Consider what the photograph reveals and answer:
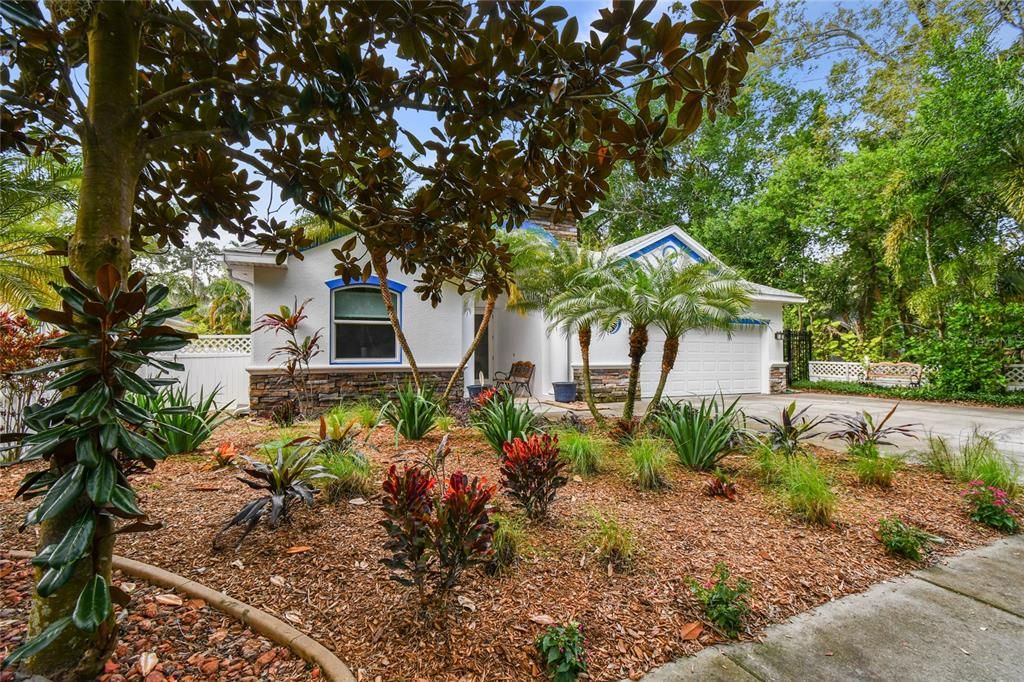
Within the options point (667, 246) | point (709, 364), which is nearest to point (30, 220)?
point (667, 246)

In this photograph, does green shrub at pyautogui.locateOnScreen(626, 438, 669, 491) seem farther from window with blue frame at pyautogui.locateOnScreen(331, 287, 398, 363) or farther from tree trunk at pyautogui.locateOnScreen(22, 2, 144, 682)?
window with blue frame at pyautogui.locateOnScreen(331, 287, 398, 363)

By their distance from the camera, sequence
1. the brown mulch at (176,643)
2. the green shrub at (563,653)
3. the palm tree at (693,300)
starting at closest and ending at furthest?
the brown mulch at (176,643) → the green shrub at (563,653) → the palm tree at (693,300)

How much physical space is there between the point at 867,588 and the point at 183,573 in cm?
399

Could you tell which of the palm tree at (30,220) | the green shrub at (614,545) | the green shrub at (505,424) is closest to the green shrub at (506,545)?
the green shrub at (614,545)

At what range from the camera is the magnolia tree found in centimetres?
158

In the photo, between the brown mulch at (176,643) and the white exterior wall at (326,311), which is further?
the white exterior wall at (326,311)

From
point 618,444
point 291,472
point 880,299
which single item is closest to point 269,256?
point 291,472

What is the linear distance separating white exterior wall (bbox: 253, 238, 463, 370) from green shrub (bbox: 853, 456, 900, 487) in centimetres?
677

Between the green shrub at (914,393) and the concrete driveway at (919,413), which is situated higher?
the green shrub at (914,393)

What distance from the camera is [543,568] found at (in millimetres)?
2666

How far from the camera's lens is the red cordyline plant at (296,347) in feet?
26.4

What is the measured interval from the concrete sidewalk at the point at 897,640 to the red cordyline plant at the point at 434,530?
0.94 metres

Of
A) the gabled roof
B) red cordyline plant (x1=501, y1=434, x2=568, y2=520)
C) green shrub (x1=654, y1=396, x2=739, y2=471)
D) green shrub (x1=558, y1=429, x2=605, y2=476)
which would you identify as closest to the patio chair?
the gabled roof

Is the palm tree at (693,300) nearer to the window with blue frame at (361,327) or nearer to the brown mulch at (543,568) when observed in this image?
the brown mulch at (543,568)
